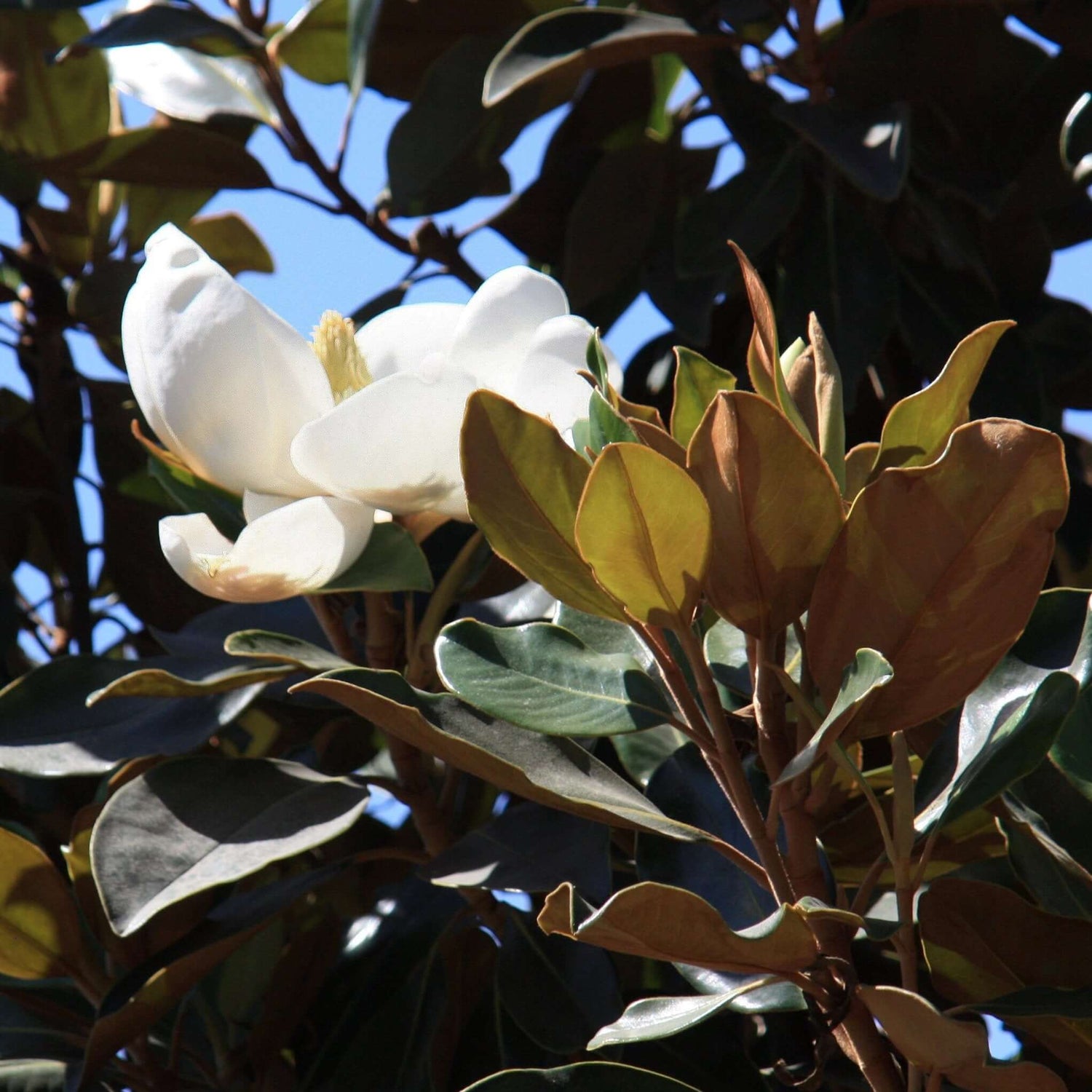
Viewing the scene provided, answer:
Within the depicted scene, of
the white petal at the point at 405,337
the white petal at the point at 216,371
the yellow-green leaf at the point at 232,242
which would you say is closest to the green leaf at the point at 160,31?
the yellow-green leaf at the point at 232,242

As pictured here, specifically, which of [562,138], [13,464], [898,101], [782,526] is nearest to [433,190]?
[562,138]

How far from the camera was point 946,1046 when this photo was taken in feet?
1.86

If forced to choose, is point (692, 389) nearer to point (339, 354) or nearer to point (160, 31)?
point (339, 354)

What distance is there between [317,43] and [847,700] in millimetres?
1324

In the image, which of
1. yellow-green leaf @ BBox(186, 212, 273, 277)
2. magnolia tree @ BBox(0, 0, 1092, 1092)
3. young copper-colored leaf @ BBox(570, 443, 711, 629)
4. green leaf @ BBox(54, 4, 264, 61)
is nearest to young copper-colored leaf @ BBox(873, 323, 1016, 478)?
magnolia tree @ BBox(0, 0, 1092, 1092)

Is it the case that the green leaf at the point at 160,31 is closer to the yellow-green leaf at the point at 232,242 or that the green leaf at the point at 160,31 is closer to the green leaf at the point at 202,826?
the yellow-green leaf at the point at 232,242

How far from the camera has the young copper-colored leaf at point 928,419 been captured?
24.6 inches

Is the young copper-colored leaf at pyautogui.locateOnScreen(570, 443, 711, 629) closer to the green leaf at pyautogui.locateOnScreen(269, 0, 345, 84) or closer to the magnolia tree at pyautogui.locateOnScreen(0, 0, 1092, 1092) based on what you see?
the magnolia tree at pyautogui.locateOnScreen(0, 0, 1092, 1092)

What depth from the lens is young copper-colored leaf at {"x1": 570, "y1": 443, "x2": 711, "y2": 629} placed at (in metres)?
0.56

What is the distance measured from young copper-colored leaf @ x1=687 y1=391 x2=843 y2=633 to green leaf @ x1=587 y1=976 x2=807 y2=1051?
17 cm

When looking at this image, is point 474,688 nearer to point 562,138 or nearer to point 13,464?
point 562,138

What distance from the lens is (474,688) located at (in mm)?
650

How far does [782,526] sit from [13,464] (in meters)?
1.37

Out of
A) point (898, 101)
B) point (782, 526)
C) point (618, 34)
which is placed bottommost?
point (782, 526)
